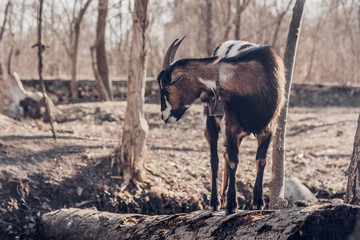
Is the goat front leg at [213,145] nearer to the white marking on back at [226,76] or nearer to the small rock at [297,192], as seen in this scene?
the white marking on back at [226,76]

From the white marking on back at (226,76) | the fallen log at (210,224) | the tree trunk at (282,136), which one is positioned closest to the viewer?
the fallen log at (210,224)

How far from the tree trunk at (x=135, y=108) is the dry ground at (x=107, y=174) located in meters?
0.25

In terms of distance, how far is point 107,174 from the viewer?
6656 mm

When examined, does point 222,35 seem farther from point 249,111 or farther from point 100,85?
point 249,111

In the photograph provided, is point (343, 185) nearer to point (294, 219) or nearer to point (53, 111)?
point (294, 219)

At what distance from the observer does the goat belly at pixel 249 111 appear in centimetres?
376

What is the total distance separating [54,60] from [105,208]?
18935 millimetres

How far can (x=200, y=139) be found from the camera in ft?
33.0

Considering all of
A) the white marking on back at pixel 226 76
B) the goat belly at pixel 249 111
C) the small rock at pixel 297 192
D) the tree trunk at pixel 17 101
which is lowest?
the small rock at pixel 297 192

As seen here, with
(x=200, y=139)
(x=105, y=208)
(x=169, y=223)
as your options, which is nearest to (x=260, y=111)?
(x=169, y=223)

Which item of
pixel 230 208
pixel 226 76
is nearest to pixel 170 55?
pixel 226 76

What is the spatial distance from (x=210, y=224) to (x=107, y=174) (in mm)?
3280

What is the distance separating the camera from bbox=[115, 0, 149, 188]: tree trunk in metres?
6.22

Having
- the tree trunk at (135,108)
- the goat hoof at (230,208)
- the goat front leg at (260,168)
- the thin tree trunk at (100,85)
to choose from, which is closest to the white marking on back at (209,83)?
the goat front leg at (260,168)
